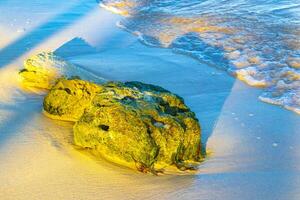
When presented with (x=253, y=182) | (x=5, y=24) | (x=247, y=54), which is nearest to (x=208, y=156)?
(x=253, y=182)

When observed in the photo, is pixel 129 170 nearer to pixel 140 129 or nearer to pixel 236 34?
pixel 140 129

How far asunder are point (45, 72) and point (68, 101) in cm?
69

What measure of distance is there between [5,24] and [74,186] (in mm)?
3959

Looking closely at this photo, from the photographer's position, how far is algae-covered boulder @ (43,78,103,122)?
12.6 ft

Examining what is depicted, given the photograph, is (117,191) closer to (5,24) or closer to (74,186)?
(74,186)

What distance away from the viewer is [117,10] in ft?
25.2

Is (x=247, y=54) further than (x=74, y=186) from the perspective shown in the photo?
Yes

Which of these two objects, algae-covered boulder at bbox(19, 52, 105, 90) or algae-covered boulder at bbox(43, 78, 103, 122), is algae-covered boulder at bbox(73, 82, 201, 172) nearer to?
algae-covered boulder at bbox(43, 78, 103, 122)

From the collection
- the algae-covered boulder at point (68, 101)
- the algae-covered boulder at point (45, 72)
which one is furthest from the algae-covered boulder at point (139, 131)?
the algae-covered boulder at point (45, 72)

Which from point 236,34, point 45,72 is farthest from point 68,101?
point 236,34

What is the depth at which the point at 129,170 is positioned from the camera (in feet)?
10.4

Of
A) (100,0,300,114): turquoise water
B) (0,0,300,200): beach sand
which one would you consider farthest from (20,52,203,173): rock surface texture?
(100,0,300,114): turquoise water

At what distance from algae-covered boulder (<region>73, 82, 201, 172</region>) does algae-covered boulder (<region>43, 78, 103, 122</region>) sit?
16.3 inches

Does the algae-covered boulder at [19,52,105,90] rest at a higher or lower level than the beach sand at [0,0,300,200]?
higher
